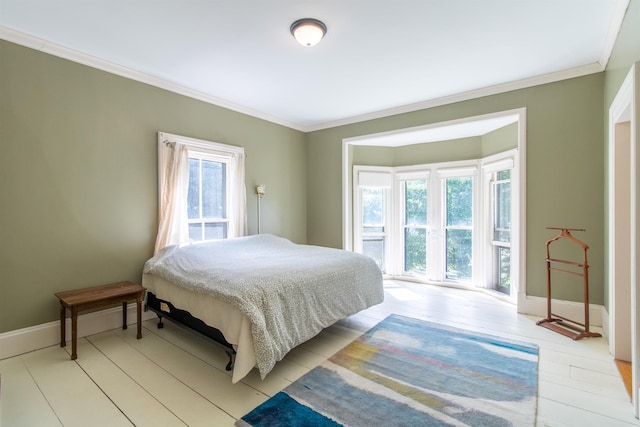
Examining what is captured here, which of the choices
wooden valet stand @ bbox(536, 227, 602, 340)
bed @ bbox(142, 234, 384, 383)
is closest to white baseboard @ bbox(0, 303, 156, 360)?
bed @ bbox(142, 234, 384, 383)

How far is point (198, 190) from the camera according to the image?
3.74m

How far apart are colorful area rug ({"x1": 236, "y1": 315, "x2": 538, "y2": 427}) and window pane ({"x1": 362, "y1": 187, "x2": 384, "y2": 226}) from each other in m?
2.71

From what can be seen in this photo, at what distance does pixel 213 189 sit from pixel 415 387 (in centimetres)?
325

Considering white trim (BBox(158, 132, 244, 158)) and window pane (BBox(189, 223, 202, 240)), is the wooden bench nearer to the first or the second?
window pane (BBox(189, 223, 202, 240))

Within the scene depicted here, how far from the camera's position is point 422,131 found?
4223mm

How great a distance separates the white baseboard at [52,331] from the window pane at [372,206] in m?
3.73

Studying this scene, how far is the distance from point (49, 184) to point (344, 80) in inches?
124

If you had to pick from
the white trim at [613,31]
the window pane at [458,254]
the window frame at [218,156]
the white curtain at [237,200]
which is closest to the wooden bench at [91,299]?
the window frame at [218,156]

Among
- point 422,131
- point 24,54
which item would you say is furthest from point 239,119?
point 422,131

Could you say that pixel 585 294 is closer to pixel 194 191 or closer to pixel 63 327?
pixel 194 191

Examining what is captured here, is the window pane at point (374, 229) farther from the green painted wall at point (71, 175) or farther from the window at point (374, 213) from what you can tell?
the green painted wall at point (71, 175)

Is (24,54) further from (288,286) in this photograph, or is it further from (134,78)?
(288,286)

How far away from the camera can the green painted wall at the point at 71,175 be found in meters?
2.45

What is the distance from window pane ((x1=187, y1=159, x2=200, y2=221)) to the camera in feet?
12.0
